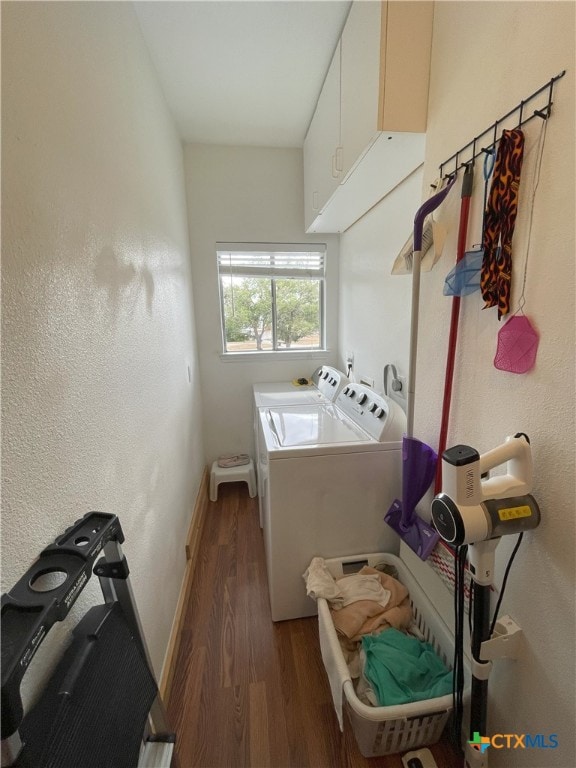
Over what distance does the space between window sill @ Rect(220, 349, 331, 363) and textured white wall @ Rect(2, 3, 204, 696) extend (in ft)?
3.63

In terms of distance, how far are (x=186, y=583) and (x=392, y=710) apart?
1178 mm

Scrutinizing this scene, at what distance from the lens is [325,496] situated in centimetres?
148

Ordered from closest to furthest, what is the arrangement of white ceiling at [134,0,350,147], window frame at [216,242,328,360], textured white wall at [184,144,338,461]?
white ceiling at [134,0,350,147], textured white wall at [184,144,338,461], window frame at [216,242,328,360]

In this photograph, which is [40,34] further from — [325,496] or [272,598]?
[272,598]

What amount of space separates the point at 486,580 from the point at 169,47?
2494 mm

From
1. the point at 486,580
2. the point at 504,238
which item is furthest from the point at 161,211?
the point at 486,580

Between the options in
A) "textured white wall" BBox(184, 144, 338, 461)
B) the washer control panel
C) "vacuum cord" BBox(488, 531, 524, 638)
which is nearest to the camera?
"vacuum cord" BBox(488, 531, 524, 638)

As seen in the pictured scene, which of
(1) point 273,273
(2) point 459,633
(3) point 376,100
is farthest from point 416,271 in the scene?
(1) point 273,273

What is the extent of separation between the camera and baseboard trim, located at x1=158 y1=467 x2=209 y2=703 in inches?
51.1

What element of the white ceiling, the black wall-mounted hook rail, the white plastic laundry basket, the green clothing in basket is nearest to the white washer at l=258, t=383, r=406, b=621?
the white plastic laundry basket

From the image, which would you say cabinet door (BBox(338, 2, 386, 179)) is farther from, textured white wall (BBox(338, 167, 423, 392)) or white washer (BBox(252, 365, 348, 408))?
white washer (BBox(252, 365, 348, 408))

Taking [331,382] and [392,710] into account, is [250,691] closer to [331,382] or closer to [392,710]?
[392,710]

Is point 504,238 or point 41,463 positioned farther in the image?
point 504,238

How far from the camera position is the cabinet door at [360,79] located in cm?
114
